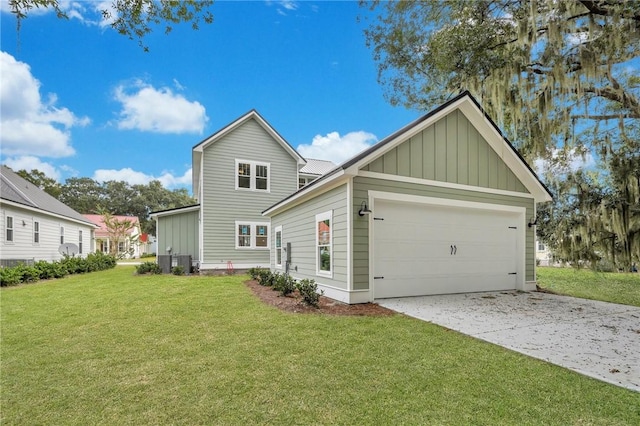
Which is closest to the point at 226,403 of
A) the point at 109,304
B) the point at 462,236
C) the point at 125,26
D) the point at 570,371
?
the point at 570,371

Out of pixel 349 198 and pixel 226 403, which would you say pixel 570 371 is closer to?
pixel 226 403

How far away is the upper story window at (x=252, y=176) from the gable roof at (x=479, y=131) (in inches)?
214

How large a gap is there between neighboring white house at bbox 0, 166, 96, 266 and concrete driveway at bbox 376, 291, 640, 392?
15.0m

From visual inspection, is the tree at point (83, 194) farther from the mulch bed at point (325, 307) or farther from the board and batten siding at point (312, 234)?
the mulch bed at point (325, 307)

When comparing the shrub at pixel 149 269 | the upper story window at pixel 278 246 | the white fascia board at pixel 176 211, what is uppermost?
the white fascia board at pixel 176 211

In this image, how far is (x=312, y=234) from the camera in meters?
8.65

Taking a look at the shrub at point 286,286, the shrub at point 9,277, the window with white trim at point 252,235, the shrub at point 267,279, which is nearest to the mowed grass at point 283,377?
the shrub at point 286,286

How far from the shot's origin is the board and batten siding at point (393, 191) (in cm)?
668

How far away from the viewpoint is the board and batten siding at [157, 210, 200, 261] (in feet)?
52.2

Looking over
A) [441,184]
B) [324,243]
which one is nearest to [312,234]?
[324,243]

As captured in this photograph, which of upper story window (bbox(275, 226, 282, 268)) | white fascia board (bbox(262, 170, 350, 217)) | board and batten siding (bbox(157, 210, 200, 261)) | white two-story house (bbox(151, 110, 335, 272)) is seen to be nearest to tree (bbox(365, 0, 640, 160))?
white fascia board (bbox(262, 170, 350, 217))

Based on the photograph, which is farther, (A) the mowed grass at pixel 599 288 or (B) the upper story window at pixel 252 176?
(B) the upper story window at pixel 252 176

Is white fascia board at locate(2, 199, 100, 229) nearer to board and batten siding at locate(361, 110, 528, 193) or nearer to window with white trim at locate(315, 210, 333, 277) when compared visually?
window with white trim at locate(315, 210, 333, 277)

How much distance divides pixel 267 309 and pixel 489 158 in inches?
270
